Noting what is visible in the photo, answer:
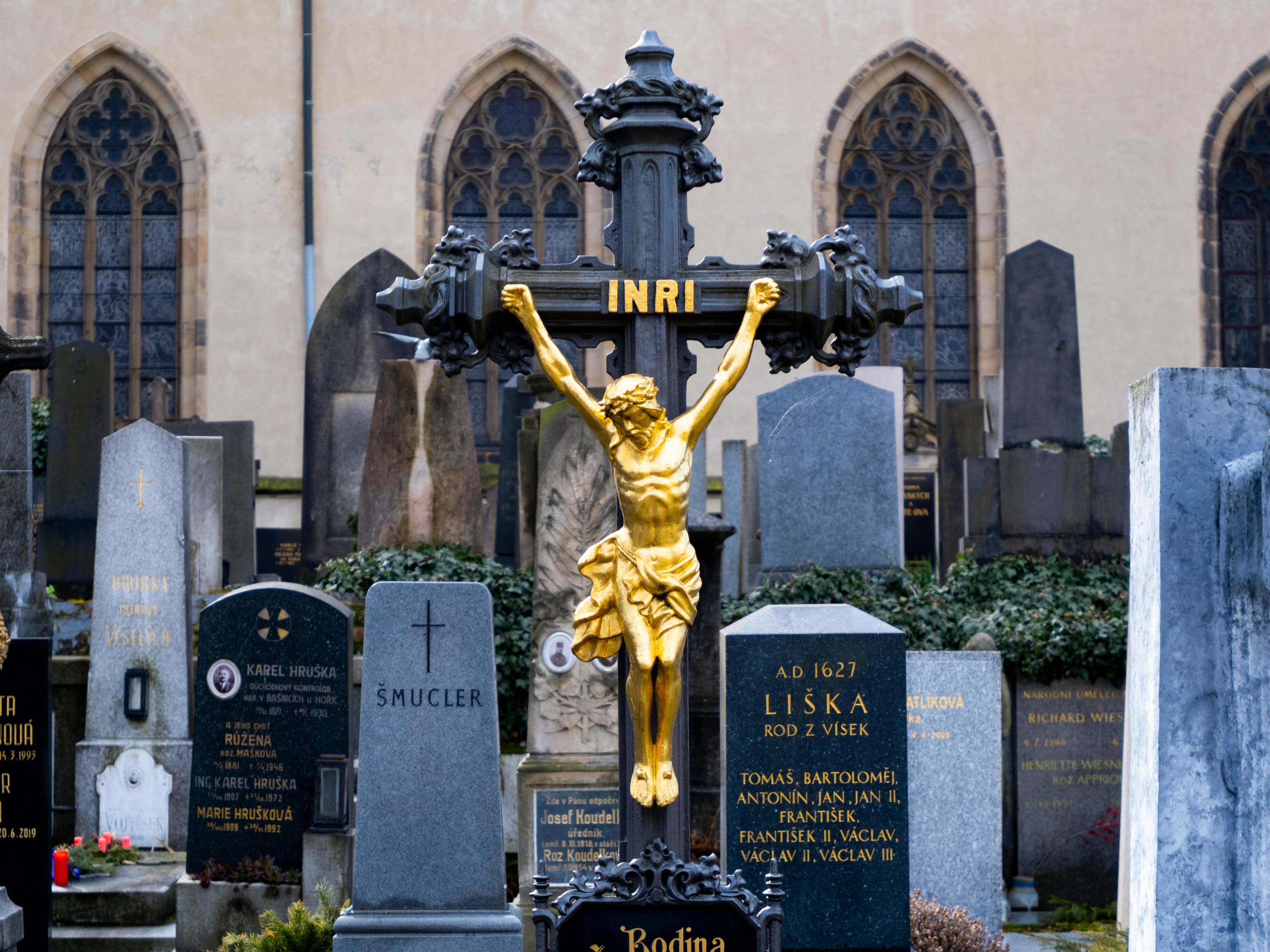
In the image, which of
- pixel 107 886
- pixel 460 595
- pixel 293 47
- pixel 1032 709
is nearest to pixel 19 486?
pixel 107 886

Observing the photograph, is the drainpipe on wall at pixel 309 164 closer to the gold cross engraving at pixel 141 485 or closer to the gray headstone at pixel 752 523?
the gray headstone at pixel 752 523

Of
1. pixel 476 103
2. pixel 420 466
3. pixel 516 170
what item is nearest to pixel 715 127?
pixel 516 170

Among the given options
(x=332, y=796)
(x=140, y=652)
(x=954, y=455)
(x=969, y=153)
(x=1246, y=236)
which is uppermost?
(x=969, y=153)

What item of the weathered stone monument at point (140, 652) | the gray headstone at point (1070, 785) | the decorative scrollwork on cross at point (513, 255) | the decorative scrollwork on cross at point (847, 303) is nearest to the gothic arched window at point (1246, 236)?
the gray headstone at point (1070, 785)

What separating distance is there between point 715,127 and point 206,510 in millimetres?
11003

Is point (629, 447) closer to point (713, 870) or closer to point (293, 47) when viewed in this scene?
point (713, 870)

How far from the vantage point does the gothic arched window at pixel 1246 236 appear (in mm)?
22141

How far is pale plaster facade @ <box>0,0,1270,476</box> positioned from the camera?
2145 cm

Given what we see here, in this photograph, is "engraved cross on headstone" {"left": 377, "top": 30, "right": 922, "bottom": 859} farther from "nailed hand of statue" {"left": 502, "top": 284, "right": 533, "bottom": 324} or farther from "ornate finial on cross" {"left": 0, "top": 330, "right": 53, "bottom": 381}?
"ornate finial on cross" {"left": 0, "top": 330, "right": 53, "bottom": 381}

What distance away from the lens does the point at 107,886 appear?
8.43 metres

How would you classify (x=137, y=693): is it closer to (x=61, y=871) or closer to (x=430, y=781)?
(x=61, y=871)

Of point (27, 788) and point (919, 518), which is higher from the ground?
point (919, 518)

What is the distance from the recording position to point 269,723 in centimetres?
830

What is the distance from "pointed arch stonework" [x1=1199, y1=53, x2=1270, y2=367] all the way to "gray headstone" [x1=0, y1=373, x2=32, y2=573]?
1652cm
